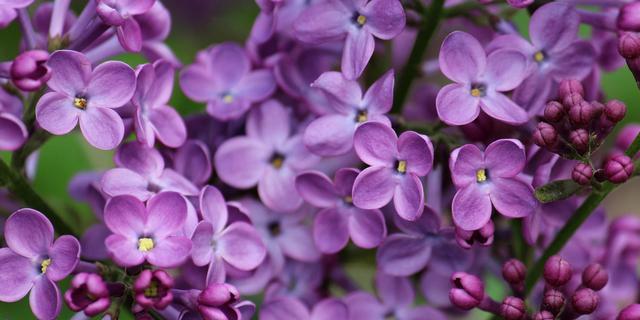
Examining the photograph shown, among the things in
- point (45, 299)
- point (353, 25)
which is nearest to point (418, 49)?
point (353, 25)

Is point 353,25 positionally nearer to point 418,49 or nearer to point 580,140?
point 418,49

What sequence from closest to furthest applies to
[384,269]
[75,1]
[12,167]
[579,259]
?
[12,167], [384,269], [579,259], [75,1]

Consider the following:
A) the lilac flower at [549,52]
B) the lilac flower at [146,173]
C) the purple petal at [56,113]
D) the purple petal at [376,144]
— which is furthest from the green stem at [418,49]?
the purple petal at [56,113]

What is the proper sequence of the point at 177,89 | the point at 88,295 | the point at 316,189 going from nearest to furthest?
the point at 88,295
the point at 316,189
the point at 177,89

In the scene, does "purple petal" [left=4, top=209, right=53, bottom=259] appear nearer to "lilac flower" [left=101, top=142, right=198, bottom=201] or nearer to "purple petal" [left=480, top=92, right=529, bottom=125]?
"lilac flower" [left=101, top=142, right=198, bottom=201]

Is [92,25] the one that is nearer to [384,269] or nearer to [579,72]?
[384,269]

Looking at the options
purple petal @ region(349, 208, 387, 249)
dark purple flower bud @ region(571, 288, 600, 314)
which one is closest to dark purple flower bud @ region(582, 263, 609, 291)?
dark purple flower bud @ region(571, 288, 600, 314)

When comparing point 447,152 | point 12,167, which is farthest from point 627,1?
point 12,167
